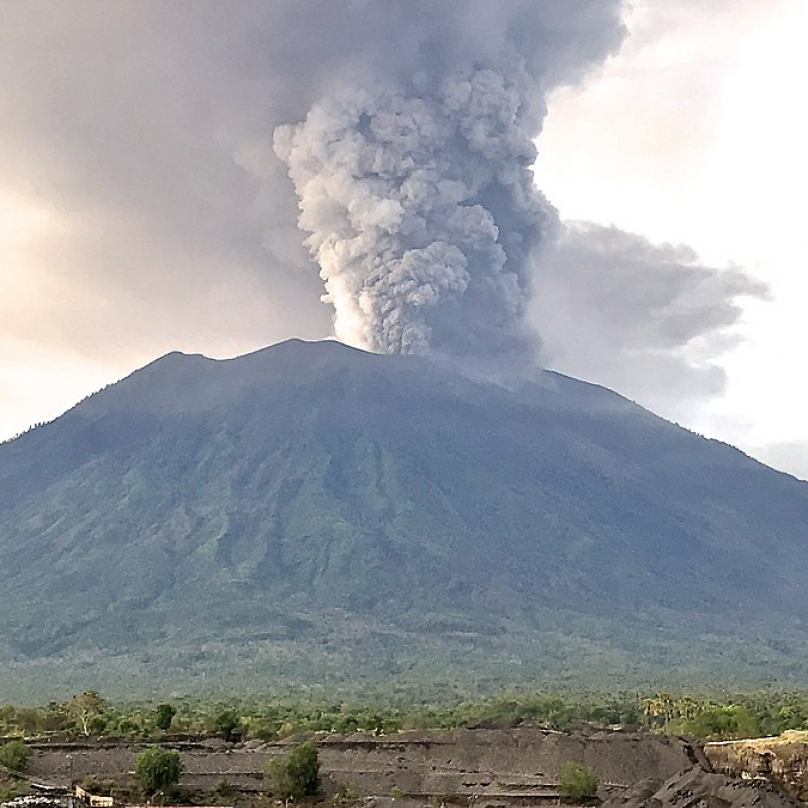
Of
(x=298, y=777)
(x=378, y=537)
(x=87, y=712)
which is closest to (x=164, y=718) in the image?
(x=87, y=712)

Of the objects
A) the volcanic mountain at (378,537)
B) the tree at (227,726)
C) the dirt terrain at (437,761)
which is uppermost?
the volcanic mountain at (378,537)

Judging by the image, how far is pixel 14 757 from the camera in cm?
3356

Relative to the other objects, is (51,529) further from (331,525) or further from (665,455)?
(665,455)

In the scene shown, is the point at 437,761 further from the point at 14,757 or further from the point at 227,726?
the point at 14,757

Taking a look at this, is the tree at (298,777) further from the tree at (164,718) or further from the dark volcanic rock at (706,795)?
the tree at (164,718)

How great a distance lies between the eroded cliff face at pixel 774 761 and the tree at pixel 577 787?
2871 mm

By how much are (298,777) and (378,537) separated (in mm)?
80484

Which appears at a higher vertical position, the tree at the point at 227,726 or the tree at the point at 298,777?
the tree at the point at 227,726

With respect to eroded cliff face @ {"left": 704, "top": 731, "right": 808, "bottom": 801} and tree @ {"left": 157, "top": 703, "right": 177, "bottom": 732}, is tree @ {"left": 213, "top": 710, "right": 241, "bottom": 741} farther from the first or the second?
eroded cliff face @ {"left": 704, "top": 731, "right": 808, "bottom": 801}

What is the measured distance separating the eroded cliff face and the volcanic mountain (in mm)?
42139

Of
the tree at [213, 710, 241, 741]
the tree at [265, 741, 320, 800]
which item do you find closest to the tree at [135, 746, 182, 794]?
the tree at [265, 741, 320, 800]

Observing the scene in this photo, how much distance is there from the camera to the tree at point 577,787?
2816 centimetres

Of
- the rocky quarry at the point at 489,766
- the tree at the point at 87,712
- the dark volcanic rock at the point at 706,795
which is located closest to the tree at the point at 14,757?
the rocky quarry at the point at 489,766

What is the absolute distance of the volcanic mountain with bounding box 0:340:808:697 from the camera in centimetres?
8469
